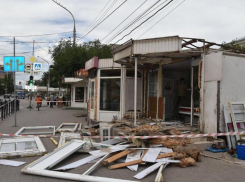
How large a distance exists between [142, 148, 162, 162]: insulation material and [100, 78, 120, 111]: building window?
19.7 feet

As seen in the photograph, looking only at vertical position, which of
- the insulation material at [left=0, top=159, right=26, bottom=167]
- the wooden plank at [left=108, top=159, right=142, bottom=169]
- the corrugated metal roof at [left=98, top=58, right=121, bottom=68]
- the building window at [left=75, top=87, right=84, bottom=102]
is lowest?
the insulation material at [left=0, top=159, right=26, bottom=167]

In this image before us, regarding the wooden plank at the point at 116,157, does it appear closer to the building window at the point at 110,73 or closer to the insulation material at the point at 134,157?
the insulation material at the point at 134,157

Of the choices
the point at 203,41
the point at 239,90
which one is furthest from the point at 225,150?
the point at 203,41

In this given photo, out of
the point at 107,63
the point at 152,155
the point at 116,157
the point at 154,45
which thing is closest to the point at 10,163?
the point at 116,157

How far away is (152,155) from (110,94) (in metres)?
6.87

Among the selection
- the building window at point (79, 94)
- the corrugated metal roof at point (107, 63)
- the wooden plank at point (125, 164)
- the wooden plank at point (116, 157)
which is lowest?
the wooden plank at point (125, 164)

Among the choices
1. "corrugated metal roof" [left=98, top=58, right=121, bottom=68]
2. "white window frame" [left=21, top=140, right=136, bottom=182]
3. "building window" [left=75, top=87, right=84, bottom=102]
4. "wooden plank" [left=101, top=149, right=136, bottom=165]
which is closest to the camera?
"white window frame" [left=21, top=140, right=136, bottom=182]

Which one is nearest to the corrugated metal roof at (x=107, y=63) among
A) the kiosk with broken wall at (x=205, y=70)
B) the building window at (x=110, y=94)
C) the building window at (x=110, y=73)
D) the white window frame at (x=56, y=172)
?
the building window at (x=110, y=73)

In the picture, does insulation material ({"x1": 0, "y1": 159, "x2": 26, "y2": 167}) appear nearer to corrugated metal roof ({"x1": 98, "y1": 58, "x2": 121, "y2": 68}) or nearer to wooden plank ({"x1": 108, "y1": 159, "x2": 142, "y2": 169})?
wooden plank ({"x1": 108, "y1": 159, "x2": 142, "y2": 169})

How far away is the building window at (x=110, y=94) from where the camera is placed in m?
12.3

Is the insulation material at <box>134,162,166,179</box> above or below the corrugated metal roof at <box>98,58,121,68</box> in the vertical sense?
below

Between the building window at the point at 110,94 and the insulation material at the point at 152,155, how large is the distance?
6.00m

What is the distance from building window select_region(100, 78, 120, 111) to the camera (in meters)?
12.3

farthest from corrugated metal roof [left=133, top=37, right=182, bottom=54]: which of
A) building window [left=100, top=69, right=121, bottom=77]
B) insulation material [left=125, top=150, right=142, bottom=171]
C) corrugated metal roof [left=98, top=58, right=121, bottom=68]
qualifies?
building window [left=100, top=69, right=121, bottom=77]
